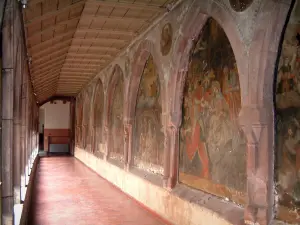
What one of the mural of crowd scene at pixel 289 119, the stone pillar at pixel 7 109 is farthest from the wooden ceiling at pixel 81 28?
the mural of crowd scene at pixel 289 119

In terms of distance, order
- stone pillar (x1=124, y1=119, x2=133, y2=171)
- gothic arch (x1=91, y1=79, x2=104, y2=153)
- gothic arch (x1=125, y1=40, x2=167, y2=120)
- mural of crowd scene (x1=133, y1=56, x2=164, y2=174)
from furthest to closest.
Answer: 1. gothic arch (x1=91, y1=79, x2=104, y2=153)
2. stone pillar (x1=124, y1=119, x2=133, y2=171)
3. gothic arch (x1=125, y1=40, x2=167, y2=120)
4. mural of crowd scene (x1=133, y1=56, x2=164, y2=174)

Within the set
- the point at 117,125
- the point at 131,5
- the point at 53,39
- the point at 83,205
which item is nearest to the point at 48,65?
the point at 117,125

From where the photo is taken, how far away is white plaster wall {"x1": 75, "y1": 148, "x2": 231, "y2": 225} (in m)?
5.78

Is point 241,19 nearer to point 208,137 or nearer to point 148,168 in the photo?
point 208,137

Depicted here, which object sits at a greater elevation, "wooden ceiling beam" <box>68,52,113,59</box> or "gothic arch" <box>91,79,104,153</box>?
"wooden ceiling beam" <box>68,52,113,59</box>

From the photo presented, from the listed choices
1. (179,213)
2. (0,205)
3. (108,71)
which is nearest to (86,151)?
(108,71)

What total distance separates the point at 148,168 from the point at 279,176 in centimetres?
490

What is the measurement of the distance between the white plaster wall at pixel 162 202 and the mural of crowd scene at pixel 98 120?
3164mm

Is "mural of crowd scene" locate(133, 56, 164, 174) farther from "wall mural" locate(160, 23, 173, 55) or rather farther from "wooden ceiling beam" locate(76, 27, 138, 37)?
"wall mural" locate(160, 23, 173, 55)

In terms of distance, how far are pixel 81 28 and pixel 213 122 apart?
13.8 feet

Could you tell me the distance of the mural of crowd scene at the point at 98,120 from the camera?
1569 centimetres

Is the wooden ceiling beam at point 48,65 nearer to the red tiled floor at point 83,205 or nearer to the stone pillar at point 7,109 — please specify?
the red tiled floor at point 83,205

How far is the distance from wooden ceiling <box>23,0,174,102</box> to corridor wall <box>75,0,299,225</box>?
1.50 feet

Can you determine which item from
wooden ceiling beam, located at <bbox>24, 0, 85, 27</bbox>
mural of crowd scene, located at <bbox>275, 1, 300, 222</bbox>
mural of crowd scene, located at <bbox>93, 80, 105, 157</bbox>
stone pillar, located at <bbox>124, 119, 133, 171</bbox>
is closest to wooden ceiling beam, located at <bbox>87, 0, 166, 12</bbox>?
wooden ceiling beam, located at <bbox>24, 0, 85, 27</bbox>
